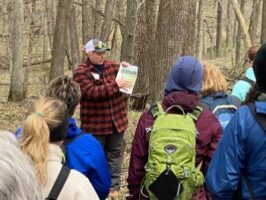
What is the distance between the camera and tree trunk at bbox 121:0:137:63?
8906mm

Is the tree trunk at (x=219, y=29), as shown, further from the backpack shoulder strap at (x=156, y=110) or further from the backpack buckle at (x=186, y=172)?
the backpack buckle at (x=186, y=172)

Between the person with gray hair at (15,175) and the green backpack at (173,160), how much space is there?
6.93ft

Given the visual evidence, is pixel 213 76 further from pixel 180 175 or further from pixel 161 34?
pixel 161 34

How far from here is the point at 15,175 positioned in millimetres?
1628

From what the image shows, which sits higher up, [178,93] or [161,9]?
[161,9]

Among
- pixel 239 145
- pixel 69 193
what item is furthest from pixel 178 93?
pixel 69 193

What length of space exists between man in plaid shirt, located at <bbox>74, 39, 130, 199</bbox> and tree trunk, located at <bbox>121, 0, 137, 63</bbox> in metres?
1.93

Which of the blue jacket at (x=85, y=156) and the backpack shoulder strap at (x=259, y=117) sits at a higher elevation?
the backpack shoulder strap at (x=259, y=117)

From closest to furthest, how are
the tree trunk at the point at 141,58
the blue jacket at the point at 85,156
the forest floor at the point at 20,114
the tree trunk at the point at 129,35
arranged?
1. the blue jacket at the point at 85,156
2. the forest floor at the point at 20,114
3. the tree trunk at the point at 129,35
4. the tree trunk at the point at 141,58

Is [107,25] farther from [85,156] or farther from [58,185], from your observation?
[58,185]

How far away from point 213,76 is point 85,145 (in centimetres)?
142

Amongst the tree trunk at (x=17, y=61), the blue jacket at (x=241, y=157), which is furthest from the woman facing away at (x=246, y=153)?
the tree trunk at (x=17, y=61)

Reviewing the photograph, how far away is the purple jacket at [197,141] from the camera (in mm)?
4016

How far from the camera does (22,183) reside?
5.43 ft
